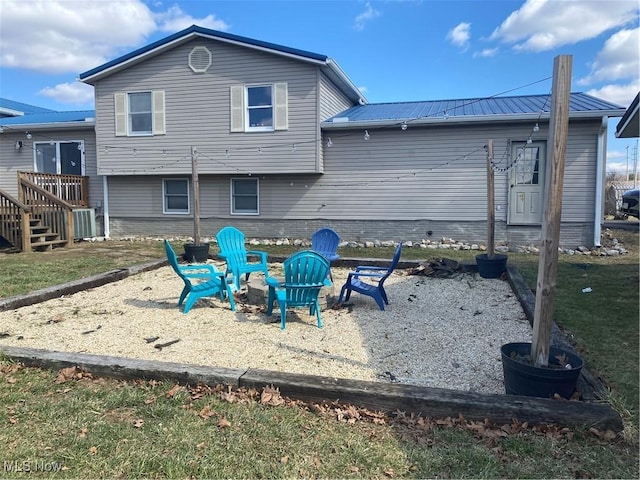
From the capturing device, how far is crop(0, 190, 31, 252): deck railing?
1173 cm

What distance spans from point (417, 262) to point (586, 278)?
9.95 feet

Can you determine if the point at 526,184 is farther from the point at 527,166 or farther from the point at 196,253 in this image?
the point at 196,253

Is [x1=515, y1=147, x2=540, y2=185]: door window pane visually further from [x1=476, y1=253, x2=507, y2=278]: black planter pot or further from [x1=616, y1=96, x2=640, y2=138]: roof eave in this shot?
[x1=476, y1=253, x2=507, y2=278]: black planter pot

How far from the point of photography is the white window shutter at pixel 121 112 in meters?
14.8

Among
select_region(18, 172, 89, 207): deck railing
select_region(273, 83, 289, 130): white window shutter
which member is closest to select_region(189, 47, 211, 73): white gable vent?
select_region(273, 83, 289, 130): white window shutter

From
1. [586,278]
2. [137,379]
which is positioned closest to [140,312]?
[137,379]

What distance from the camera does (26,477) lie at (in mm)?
2480

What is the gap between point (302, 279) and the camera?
5.36m

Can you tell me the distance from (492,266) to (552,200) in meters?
5.48

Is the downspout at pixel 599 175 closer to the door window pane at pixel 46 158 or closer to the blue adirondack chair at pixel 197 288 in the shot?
the blue adirondack chair at pixel 197 288

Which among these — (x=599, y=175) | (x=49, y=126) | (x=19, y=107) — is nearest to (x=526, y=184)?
(x=599, y=175)

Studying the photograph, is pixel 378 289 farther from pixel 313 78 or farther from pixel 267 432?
pixel 313 78

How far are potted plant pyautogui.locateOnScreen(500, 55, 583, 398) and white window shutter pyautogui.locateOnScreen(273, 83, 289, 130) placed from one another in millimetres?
10924

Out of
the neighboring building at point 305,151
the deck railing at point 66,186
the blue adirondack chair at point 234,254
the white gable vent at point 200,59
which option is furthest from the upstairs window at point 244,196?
the blue adirondack chair at point 234,254
